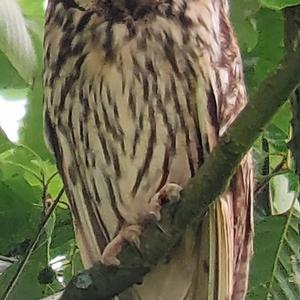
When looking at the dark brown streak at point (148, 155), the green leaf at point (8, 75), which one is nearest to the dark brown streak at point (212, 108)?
the dark brown streak at point (148, 155)

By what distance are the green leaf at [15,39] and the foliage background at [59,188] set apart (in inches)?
3.6

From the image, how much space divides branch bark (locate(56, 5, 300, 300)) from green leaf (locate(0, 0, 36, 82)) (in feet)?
1.27

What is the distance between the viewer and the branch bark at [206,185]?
1.44 m

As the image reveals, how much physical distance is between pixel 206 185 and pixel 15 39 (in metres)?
0.57

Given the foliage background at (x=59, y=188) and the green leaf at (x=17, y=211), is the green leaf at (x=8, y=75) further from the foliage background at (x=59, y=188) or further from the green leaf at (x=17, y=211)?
the green leaf at (x=17, y=211)

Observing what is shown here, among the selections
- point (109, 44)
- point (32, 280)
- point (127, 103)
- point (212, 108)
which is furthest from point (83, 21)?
point (32, 280)

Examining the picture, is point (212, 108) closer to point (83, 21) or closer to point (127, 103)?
point (127, 103)

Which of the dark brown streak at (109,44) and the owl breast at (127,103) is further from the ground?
the dark brown streak at (109,44)

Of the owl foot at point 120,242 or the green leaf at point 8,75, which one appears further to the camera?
the green leaf at point 8,75

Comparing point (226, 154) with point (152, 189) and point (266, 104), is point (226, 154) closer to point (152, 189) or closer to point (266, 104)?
point (266, 104)

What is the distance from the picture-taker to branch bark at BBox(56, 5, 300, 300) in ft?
4.73

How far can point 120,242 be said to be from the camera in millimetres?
1956

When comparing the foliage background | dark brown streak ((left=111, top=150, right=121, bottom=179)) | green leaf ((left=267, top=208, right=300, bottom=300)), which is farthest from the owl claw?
green leaf ((left=267, top=208, right=300, bottom=300))

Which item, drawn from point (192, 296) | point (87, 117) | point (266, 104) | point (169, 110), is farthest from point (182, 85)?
point (266, 104)
